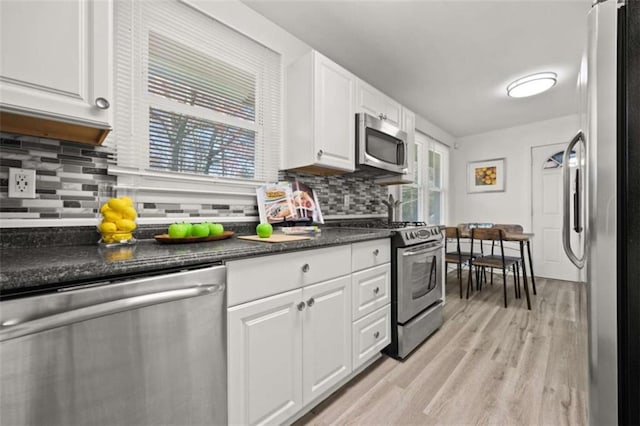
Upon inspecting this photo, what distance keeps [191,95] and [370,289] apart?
1638 millimetres

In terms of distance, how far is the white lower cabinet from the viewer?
107cm

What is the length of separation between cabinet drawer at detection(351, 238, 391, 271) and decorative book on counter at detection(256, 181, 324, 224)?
1.64 ft

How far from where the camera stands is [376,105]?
7.88ft

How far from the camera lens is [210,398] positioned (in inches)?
37.4

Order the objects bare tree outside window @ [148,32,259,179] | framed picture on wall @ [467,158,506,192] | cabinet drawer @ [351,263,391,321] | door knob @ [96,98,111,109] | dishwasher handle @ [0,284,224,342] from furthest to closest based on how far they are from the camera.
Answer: framed picture on wall @ [467,158,506,192] < cabinet drawer @ [351,263,391,321] < bare tree outside window @ [148,32,259,179] < door knob @ [96,98,111,109] < dishwasher handle @ [0,284,224,342]

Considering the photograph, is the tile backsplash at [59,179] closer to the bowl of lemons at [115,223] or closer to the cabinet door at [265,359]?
the bowl of lemons at [115,223]

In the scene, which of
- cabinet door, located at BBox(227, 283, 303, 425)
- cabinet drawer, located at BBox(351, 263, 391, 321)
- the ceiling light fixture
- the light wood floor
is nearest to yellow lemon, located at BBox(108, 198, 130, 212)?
cabinet door, located at BBox(227, 283, 303, 425)

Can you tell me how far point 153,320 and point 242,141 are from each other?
1321 mm

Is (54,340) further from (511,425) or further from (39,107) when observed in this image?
(511,425)

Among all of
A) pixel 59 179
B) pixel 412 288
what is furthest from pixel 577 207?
pixel 59 179

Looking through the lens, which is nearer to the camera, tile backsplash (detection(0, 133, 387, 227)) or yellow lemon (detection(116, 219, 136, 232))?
tile backsplash (detection(0, 133, 387, 227))

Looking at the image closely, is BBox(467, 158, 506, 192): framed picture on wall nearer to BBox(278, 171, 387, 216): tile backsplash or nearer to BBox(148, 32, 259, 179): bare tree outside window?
BBox(278, 171, 387, 216): tile backsplash

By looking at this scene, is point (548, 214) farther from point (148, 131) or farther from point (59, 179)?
point (59, 179)

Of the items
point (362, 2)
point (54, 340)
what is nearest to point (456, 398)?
point (54, 340)
